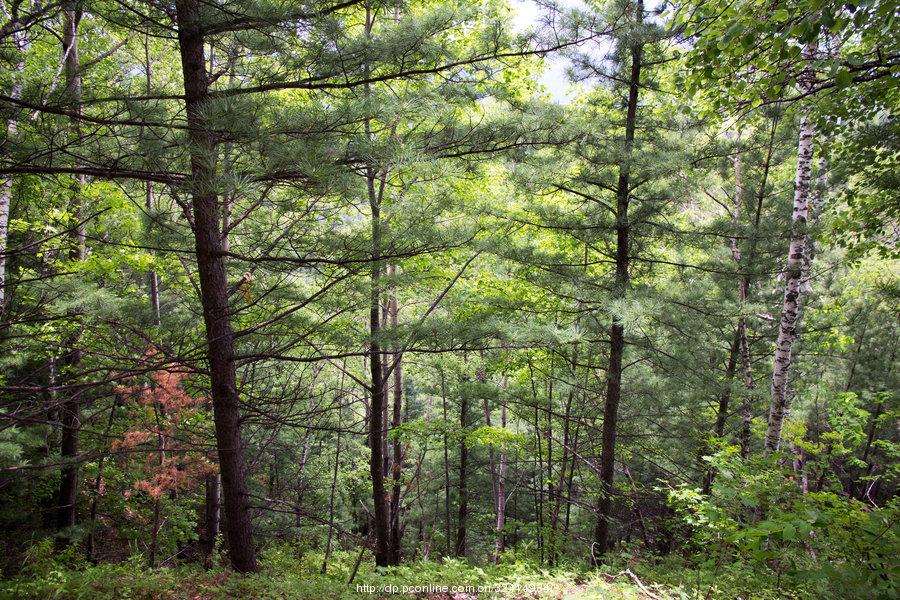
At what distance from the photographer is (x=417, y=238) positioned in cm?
466

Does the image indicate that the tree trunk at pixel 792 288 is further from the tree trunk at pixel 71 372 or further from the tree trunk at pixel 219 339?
the tree trunk at pixel 71 372

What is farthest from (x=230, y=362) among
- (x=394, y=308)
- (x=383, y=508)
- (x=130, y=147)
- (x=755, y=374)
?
(x=755, y=374)

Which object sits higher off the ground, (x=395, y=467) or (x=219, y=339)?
(x=219, y=339)

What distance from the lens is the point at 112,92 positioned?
349 cm

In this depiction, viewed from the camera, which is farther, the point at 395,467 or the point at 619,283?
the point at 395,467

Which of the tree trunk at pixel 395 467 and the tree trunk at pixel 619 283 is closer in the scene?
the tree trunk at pixel 619 283

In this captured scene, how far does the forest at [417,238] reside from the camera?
3.38 metres

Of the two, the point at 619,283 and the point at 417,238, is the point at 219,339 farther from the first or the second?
the point at 619,283

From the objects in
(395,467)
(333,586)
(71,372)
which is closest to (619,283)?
(333,586)

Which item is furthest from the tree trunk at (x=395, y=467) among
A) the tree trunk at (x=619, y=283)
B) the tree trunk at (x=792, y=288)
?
the tree trunk at (x=792, y=288)

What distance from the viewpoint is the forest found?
11.1 feet

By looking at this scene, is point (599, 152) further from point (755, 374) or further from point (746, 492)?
point (755, 374)

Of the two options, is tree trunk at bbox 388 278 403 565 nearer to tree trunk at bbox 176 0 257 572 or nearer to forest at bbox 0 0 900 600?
forest at bbox 0 0 900 600

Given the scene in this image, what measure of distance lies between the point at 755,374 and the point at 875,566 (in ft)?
35.4
